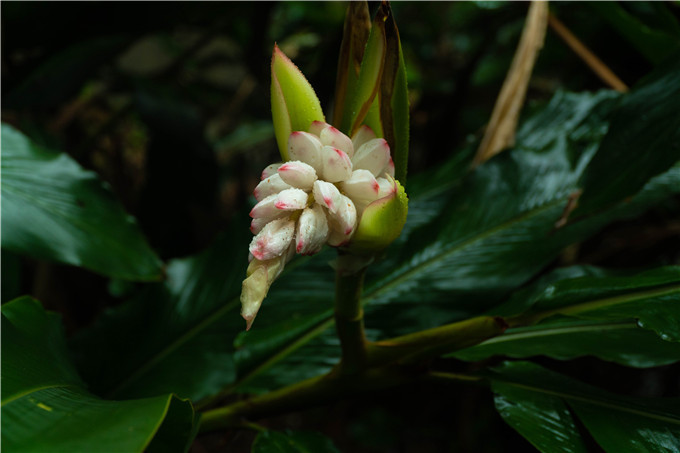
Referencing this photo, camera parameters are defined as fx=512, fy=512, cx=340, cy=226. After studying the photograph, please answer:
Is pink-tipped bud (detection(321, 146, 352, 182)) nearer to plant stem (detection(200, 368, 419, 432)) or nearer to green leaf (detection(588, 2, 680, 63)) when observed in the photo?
plant stem (detection(200, 368, 419, 432))

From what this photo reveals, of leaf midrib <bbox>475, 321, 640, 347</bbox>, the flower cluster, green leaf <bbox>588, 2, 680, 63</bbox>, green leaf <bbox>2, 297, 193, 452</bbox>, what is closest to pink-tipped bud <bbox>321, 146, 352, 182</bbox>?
the flower cluster

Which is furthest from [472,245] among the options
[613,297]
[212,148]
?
[212,148]

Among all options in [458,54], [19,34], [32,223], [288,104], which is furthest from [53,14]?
[458,54]

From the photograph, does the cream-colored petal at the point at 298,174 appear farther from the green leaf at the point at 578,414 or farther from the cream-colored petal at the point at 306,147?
the green leaf at the point at 578,414

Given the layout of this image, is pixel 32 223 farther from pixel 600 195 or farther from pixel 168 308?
pixel 600 195

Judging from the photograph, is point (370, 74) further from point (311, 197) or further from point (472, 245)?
point (472, 245)
